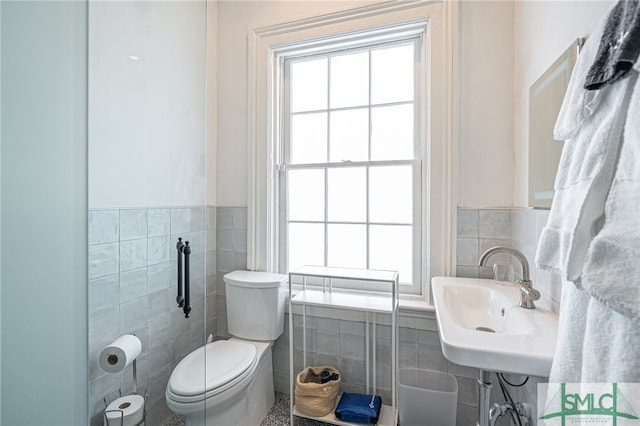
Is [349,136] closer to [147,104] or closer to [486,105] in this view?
[486,105]

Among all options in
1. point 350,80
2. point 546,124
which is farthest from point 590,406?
point 350,80

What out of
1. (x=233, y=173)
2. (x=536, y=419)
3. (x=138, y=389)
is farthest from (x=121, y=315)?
(x=536, y=419)

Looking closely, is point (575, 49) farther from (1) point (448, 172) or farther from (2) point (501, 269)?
(2) point (501, 269)

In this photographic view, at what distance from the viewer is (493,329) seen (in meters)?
1.06

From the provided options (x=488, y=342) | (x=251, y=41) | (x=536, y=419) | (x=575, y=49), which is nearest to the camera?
(x=488, y=342)

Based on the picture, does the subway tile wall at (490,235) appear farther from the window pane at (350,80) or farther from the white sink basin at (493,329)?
the window pane at (350,80)

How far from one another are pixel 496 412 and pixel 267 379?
3.83 ft

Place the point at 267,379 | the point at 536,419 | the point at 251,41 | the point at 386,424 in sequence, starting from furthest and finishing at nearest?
the point at 251,41, the point at 267,379, the point at 386,424, the point at 536,419

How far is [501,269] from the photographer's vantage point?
4.14 feet

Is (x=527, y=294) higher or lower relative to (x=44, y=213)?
lower

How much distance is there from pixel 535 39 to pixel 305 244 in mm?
1510

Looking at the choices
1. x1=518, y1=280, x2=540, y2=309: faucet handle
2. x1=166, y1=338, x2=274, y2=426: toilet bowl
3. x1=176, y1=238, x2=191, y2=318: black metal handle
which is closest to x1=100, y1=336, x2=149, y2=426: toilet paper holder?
x1=166, y1=338, x2=274, y2=426: toilet bowl

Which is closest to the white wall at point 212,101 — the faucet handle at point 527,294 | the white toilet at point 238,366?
the white toilet at point 238,366

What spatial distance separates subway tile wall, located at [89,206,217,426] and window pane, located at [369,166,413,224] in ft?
3.46
